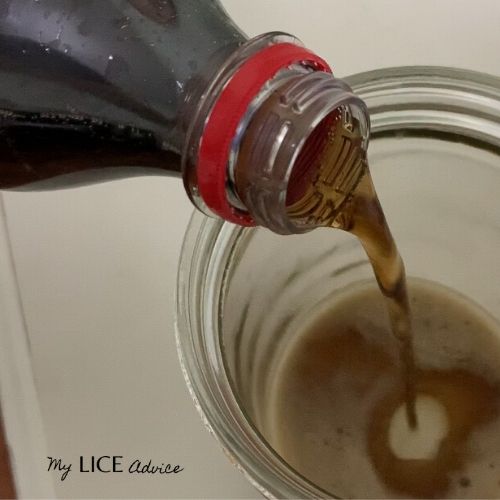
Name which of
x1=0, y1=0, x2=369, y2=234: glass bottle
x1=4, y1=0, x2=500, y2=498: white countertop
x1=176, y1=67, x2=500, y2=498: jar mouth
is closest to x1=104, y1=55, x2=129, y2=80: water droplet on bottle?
x1=0, y1=0, x2=369, y2=234: glass bottle

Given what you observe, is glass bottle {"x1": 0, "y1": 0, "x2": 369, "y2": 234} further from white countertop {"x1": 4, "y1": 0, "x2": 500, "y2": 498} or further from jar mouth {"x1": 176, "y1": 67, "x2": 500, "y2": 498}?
white countertop {"x1": 4, "y1": 0, "x2": 500, "y2": 498}

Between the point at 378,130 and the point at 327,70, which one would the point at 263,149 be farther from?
the point at 378,130

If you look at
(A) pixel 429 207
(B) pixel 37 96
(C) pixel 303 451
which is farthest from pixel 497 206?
(B) pixel 37 96

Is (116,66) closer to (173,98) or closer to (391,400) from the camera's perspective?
(173,98)

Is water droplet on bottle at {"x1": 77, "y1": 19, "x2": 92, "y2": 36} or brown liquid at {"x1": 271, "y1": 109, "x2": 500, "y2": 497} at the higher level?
water droplet on bottle at {"x1": 77, "y1": 19, "x2": 92, "y2": 36}

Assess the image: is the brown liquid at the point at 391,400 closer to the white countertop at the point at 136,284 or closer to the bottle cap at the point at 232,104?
the white countertop at the point at 136,284

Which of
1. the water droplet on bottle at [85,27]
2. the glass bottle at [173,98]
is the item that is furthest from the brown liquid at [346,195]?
the water droplet on bottle at [85,27]

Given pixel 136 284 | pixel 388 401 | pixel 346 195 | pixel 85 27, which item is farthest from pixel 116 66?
pixel 388 401
